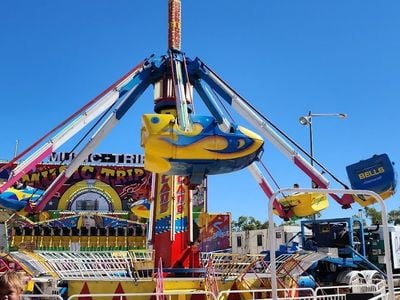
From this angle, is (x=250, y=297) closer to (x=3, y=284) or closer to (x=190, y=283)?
(x=190, y=283)

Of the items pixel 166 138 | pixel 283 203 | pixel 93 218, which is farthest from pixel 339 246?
pixel 93 218

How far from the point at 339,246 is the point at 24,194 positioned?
9144mm

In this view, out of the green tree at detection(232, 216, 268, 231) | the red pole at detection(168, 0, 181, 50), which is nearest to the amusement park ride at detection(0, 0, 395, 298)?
the red pole at detection(168, 0, 181, 50)

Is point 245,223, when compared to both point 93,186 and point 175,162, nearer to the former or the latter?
point 93,186

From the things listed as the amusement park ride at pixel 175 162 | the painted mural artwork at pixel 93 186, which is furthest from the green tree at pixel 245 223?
the amusement park ride at pixel 175 162

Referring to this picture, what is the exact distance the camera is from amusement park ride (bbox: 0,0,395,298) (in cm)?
936

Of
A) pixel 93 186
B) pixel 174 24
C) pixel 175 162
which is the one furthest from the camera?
pixel 93 186

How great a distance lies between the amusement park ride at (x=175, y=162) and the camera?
9359mm

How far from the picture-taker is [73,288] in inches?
388

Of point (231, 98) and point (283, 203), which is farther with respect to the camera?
point (283, 203)

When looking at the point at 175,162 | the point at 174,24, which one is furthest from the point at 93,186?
the point at 175,162

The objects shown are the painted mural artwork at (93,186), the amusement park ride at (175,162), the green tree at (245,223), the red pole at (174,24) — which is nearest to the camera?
the amusement park ride at (175,162)

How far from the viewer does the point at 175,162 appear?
9.36m

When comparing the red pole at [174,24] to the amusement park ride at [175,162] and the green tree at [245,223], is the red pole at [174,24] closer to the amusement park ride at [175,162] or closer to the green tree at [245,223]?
the amusement park ride at [175,162]
